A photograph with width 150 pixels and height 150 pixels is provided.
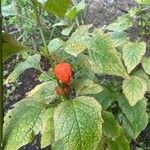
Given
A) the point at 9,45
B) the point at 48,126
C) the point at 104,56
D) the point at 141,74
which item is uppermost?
the point at 9,45

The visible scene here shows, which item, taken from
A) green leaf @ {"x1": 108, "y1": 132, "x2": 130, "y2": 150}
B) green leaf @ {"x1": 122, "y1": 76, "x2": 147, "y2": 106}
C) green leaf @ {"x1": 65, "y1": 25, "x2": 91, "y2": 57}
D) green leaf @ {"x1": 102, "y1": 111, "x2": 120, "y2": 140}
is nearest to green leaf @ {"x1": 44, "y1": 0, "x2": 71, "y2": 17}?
green leaf @ {"x1": 65, "y1": 25, "x2": 91, "y2": 57}

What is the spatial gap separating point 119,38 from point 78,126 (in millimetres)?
1068

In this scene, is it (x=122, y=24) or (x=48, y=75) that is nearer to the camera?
(x=48, y=75)

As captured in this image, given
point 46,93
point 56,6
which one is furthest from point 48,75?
point 56,6

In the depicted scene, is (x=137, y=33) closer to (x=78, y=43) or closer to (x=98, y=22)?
(x=98, y=22)

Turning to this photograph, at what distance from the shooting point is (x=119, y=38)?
Answer: 1.84 m

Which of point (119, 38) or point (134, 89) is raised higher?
point (119, 38)

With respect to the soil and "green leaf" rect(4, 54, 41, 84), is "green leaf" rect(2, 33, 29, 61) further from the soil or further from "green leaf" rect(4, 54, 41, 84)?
the soil

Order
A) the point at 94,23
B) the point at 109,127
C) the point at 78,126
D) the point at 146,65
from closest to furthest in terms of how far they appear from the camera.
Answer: the point at 78,126
the point at 109,127
the point at 146,65
the point at 94,23

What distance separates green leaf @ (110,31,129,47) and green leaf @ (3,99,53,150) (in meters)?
0.91

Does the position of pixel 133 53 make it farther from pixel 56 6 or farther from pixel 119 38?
pixel 56 6

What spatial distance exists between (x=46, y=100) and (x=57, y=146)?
12cm

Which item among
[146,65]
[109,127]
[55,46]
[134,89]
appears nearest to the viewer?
[55,46]

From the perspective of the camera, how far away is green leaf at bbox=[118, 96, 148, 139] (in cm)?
170
